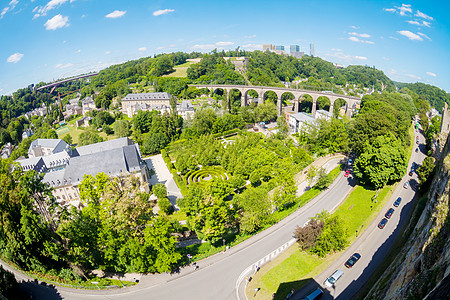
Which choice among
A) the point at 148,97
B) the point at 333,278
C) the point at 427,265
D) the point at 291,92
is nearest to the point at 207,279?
the point at 333,278

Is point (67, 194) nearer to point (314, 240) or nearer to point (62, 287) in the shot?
point (62, 287)

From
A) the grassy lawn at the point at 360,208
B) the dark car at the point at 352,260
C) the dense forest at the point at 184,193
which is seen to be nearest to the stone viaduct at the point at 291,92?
the dense forest at the point at 184,193

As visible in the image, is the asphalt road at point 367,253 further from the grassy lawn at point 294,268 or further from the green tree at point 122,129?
the green tree at point 122,129

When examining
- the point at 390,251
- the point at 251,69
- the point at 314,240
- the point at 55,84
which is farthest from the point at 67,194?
the point at 55,84

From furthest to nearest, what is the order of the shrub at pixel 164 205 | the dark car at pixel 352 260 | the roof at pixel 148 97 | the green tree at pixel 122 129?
the roof at pixel 148 97
the green tree at pixel 122 129
the shrub at pixel 164 205
the dark car at pixel 352 260

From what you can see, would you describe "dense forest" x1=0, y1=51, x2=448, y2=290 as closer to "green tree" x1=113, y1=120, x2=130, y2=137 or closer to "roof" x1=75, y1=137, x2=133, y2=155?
"green tree" x1=113, y1=120, x2=130, y2=137

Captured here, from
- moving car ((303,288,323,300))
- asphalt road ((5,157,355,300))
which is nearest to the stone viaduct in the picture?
asphalt road ((5,157,355,300))
